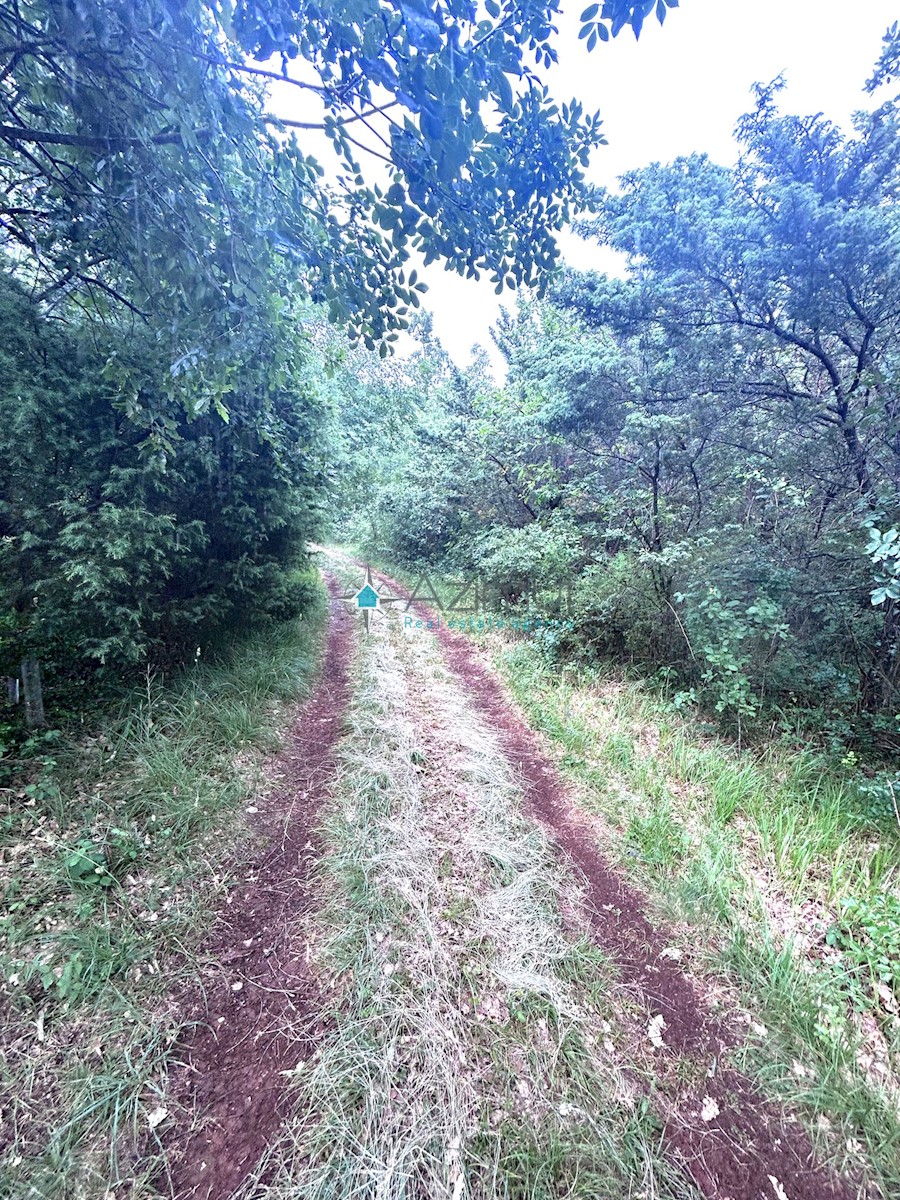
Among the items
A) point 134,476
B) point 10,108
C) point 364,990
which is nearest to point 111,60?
point 10,108

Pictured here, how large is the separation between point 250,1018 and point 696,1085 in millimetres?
1936

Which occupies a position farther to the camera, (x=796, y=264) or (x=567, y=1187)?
(x=796, y=264)

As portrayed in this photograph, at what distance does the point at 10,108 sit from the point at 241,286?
173 centimetres

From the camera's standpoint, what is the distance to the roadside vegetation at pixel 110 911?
1.47 metres

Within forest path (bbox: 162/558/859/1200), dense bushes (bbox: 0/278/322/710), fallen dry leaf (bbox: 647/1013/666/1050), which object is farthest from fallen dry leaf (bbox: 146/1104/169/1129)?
dense bushes (bbox: 0/278/322/710)

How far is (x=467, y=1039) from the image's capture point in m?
1.78

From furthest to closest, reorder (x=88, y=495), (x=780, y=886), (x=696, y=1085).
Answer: (x=88, y=495) < (x=780, y=886) < (x=696, y=1085)

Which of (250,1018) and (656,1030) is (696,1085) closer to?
(656,1030)

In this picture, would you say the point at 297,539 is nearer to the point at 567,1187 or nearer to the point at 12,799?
the point at 12,799

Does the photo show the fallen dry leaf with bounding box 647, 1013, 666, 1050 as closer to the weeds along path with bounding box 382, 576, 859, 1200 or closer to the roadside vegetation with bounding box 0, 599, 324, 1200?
the weeds along path with bounding box 382, 576, 859, 1200

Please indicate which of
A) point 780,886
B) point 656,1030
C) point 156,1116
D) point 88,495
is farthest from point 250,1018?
point 88,495

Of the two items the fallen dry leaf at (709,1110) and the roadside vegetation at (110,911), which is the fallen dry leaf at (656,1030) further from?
the roadside vegetation at (110,911)

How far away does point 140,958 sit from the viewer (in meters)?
2.02

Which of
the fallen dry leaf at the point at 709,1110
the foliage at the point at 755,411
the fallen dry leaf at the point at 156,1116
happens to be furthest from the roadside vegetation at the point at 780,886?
the fallen dry leaf at the point at 156,1116
